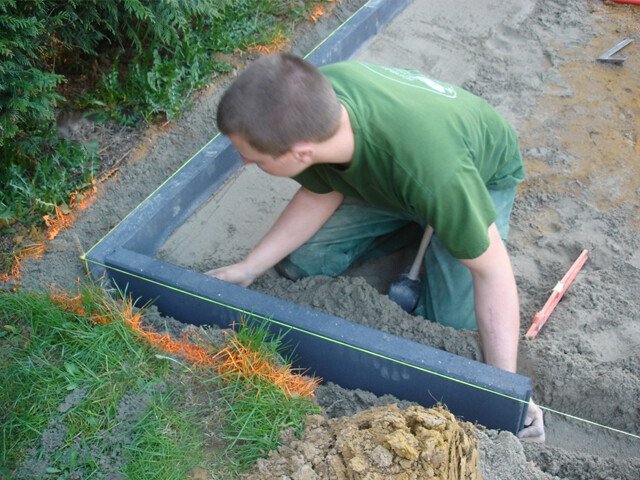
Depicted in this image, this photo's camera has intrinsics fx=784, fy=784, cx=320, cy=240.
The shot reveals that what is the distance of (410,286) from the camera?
3305 millimetres

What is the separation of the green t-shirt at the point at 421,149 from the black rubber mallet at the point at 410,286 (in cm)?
52

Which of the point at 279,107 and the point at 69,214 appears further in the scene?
the point at 69,214

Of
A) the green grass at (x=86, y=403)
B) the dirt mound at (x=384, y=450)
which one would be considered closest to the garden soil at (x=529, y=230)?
the dirt mound at (x=384, y=450)

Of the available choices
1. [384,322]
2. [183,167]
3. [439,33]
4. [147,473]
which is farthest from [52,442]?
[439,33]

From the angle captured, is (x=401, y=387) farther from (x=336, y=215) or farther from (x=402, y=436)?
(x=336, y=215)

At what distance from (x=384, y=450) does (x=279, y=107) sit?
1.04m

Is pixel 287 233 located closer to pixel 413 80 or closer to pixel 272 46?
pixel 413 80

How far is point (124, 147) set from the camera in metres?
3.77

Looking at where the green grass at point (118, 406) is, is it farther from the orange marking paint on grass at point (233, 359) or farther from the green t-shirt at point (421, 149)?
the green t-shirt at point (421, 149)

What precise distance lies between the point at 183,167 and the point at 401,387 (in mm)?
1512

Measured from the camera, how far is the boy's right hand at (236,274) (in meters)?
3.14

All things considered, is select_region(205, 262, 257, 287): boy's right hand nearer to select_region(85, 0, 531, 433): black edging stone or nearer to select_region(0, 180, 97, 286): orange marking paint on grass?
select_region(85, 0, 531, 433): black edging stone

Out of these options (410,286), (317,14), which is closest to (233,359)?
(410,286)

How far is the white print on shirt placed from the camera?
2.76 meters
